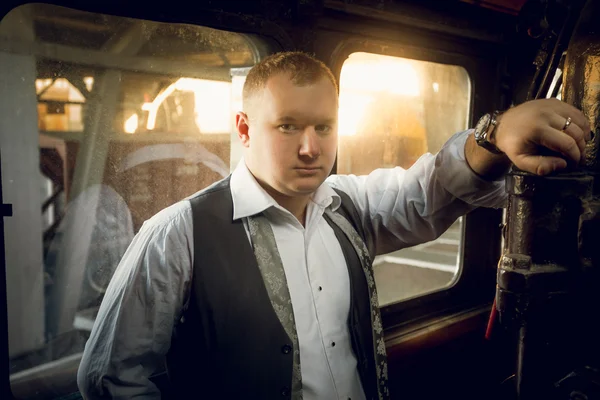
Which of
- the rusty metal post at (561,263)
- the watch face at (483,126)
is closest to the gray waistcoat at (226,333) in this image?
the rusty metal post at (561,263)

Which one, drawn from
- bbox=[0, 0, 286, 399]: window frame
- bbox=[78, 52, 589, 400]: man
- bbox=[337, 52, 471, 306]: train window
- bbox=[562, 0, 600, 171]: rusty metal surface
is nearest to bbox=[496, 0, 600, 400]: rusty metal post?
bbox=[562, 0, 600, 171]: rusty metal surface

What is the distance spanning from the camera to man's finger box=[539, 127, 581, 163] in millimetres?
1132

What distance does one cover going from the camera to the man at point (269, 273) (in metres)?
1.57

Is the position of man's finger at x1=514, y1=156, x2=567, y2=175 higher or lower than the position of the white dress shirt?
higher

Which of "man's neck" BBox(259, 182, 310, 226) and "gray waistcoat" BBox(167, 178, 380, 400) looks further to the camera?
"man's neck" BBox(259, 182, 310, 226)

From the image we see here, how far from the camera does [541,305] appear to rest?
118 centimetres

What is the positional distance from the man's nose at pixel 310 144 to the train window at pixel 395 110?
4.19 ft

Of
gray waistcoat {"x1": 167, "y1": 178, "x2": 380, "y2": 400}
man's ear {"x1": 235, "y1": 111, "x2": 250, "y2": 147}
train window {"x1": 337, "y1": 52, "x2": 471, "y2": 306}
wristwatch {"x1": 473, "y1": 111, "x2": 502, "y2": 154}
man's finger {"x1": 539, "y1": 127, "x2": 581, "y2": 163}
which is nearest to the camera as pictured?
man's finger {"x1": 539, "y1": 127, "x2": 581, "y2": 163}

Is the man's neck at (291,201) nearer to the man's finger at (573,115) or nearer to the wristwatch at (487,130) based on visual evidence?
the wristwatch at (487,130)

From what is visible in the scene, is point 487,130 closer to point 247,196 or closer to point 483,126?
point 483,126

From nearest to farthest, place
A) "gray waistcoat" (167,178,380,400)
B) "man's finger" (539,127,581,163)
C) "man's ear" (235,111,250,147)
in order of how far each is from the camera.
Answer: "man's finger" (539,127,581,163), "gray waistcoat" (167,178,380,400), "man's ear" (235,111,250,147)

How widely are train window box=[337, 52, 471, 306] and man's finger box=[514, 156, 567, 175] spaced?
6.05 ft

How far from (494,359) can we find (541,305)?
2830 millimetres

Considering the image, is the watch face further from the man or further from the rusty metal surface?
the rusty metal surface
